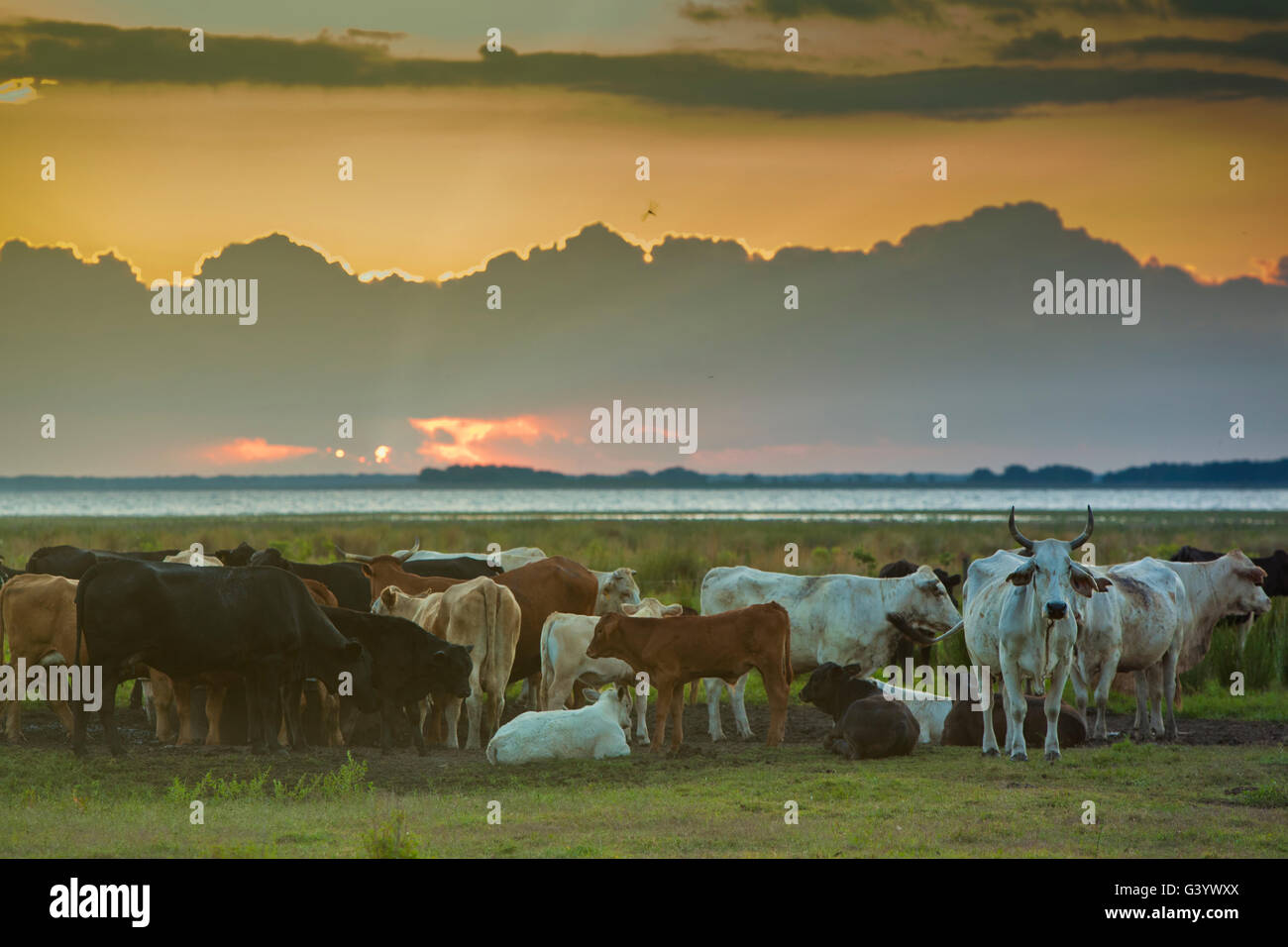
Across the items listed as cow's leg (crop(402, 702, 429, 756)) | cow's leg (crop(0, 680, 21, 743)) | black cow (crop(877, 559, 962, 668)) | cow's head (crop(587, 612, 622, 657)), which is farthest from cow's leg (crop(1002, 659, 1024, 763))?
cow's leg (crop(0, 680, 21, 743))

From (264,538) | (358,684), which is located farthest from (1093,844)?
(264,538)

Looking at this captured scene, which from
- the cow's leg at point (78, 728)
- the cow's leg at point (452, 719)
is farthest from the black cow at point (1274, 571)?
the cow's leg at point (78, 728)

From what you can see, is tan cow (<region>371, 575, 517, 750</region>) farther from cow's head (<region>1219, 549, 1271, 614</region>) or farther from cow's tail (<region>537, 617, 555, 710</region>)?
cow's head (<region>1219, 549, 1271, 614</region>)

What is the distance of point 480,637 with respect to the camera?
606 inches

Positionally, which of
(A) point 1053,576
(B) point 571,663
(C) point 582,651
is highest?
(A) point 1053,576

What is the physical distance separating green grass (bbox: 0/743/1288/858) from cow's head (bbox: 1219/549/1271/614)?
3795 mm

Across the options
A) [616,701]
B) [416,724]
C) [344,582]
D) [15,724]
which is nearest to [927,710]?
[616,701]

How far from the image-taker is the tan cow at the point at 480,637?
598 inches

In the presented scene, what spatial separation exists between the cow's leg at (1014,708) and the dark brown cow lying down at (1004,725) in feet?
2.91

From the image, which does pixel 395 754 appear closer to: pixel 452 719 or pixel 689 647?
pixel 452 719

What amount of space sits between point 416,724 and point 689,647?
118 inches

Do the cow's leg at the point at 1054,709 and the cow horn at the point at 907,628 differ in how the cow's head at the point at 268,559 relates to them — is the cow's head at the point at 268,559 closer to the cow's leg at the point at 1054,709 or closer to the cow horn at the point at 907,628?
the cow horn at the point at 907,628
